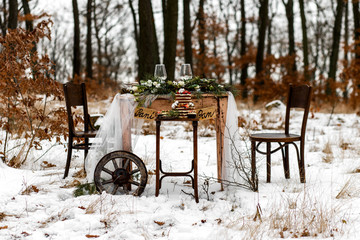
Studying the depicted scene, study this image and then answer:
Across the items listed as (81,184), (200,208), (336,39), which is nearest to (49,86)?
(81,184)

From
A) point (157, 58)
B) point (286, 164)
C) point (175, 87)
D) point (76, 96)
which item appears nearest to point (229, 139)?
point (175, 87)

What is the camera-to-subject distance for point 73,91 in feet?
18.4

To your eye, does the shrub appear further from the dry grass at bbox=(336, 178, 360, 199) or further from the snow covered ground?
the dry grass at bbox=(336, 178, 360, 199)

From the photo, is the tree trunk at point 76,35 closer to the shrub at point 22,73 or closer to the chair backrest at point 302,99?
the shrub at point 22,73

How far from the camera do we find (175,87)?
15.4 ft

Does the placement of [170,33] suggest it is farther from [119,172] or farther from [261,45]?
[119,172]

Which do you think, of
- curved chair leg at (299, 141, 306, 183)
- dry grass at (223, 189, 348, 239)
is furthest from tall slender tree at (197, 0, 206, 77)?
dry grass at (223, 189, 348, 239)

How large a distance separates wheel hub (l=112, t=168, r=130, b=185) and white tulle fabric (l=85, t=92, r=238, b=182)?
0.29 m

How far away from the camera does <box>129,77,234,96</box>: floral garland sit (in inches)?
183

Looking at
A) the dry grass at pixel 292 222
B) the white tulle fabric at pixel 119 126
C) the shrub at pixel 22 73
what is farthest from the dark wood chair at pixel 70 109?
the dry grass at pixel 292 222

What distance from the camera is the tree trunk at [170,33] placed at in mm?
10516

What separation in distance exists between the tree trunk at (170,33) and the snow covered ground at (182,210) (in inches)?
225

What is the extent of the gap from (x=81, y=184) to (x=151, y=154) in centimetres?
213

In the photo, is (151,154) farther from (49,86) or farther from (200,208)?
(200,208)
